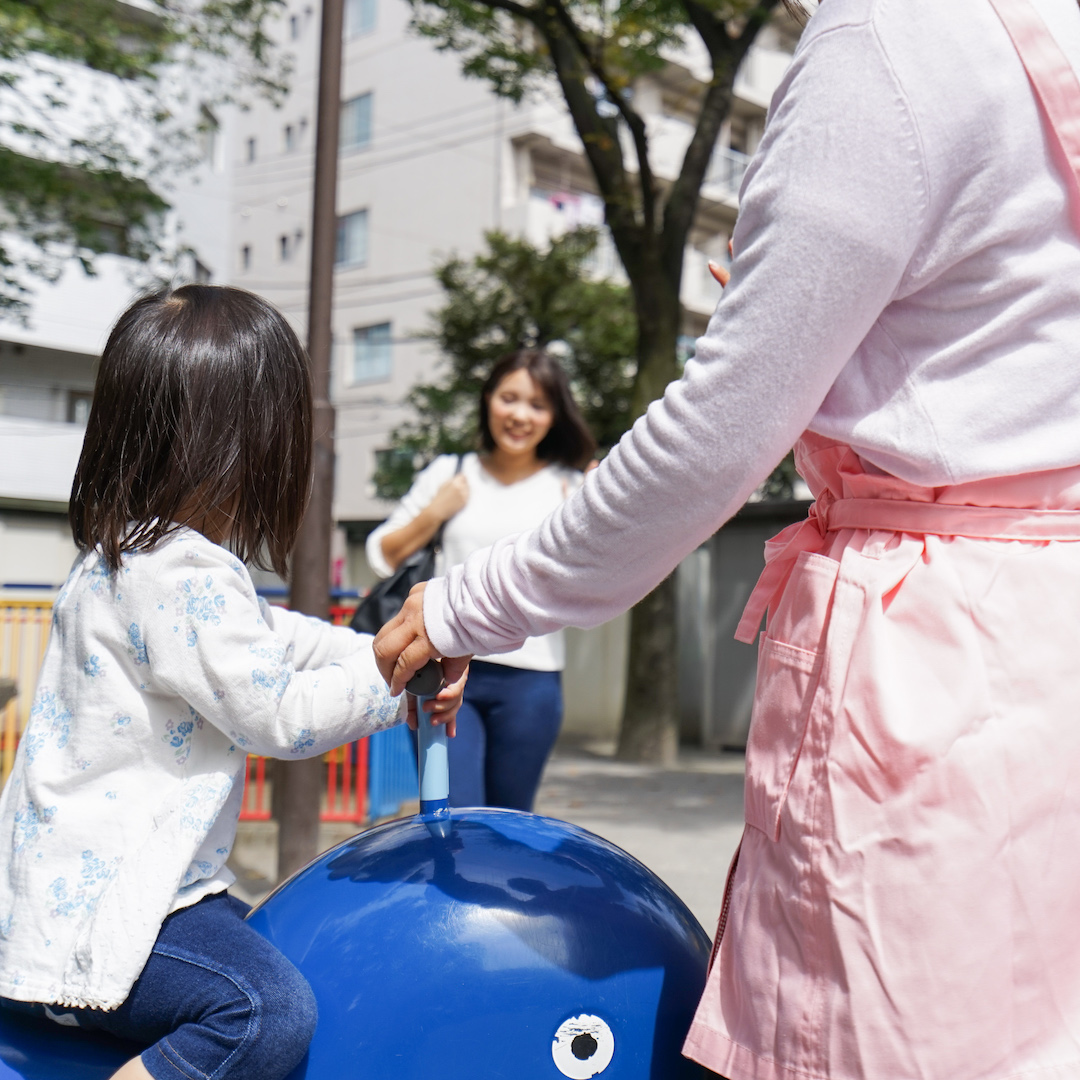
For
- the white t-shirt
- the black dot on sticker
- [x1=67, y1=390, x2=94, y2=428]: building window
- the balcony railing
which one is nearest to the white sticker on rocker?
the black dot on sticker

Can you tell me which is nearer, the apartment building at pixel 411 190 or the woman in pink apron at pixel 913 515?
the woman in pink apron at pixel 913 515

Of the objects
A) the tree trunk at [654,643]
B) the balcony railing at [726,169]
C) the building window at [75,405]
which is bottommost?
the tree trunk at [654,643]

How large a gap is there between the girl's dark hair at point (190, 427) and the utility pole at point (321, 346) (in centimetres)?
306

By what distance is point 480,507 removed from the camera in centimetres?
349

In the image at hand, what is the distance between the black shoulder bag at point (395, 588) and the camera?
11.0 feet

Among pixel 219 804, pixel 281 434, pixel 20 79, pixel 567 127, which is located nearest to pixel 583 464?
pixel 281 434

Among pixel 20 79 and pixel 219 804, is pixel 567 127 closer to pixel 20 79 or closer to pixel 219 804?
pixel 20 79

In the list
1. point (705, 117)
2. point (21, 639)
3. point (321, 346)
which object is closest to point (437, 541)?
point (321, 346)

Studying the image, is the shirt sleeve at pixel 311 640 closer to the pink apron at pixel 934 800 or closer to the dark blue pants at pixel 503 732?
the pink apron at pixel 934 800

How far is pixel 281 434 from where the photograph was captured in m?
1.65

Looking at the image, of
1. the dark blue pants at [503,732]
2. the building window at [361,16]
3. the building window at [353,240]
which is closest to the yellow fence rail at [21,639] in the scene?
the dark blue pants at [503,732]

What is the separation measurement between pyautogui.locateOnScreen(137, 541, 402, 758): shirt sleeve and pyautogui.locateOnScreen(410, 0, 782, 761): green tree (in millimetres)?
7337

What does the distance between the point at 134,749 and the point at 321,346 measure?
3.58m

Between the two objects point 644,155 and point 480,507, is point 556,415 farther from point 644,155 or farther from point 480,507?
point 644,155
